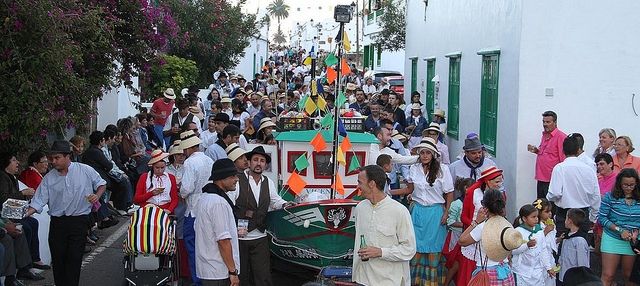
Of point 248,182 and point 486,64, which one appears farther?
point 486,64

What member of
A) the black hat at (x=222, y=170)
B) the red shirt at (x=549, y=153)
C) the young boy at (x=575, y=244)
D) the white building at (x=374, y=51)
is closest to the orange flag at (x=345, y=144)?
the young boy at (x=575, y=244)

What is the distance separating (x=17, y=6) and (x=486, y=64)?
31.8 ft

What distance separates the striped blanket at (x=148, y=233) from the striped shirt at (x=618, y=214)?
4940 mm

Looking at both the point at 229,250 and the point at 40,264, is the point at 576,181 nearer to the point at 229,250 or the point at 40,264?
the point at 229,250

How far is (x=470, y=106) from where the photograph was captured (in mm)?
17281

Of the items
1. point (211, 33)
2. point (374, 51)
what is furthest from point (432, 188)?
point (374, 51)

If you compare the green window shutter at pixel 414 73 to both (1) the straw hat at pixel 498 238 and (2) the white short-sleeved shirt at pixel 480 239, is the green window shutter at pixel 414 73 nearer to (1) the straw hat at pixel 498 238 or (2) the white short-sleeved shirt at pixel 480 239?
(2) the white short-sleeved shirt at pixel 480 239

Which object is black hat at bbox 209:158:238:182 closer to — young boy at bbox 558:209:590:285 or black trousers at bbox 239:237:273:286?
black trousers at bbox 239:237:273:286

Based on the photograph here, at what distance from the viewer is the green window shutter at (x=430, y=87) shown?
73.8 feet

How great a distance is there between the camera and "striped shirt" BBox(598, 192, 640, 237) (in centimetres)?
998

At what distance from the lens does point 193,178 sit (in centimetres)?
1016

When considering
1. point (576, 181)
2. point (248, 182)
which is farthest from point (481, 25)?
point (248, 182)

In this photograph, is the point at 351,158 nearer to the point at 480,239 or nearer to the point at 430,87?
the point at 480,239

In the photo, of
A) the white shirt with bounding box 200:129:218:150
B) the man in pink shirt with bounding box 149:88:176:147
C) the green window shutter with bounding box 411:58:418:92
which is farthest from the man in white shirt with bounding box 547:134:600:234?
the green window shutter with bounding box 411:58:418:92
